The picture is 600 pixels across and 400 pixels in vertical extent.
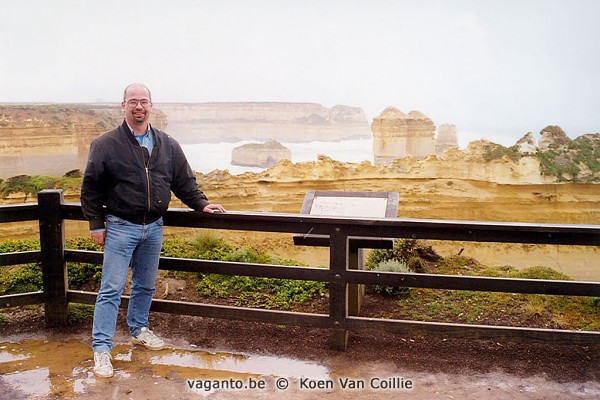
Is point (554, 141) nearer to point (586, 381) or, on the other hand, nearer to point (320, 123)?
point (320, 123)

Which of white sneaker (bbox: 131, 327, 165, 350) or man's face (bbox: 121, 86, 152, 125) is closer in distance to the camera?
man's face (bbox: 121, 86, 152, 125)

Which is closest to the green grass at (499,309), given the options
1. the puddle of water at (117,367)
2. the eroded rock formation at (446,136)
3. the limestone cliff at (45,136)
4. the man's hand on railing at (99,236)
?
the puddle of water at (117,367)

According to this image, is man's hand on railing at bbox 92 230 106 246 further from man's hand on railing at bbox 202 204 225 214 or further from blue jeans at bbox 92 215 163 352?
man's hand on railing at bbox 202 204 225 214

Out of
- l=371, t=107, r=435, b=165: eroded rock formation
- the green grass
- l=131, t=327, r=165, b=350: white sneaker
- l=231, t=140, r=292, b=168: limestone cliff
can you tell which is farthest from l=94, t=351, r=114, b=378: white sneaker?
l=231, t=140, r=292, b=168: limestone cliff

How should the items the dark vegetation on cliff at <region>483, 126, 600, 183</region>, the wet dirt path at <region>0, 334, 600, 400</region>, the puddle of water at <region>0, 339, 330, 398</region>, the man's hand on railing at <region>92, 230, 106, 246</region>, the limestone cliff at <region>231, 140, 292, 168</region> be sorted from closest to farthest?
the wet dirt path at <region>0, 334, 600, 400</region>
the puddle of water at <region>0, 339, 330, 398</region>
the man's hand on railing at <region>92, 230, 106, 246</region>
the dark vegetation on cliff at <region>483, 126, 600, 183</region>
the limestone cliff at <region>231, 140, 292, 168</region>

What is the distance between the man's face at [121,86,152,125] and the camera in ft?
14.8

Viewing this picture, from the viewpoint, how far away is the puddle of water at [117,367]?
4.43m

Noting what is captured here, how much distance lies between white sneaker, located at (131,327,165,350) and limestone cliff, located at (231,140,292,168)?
27098 millimetres

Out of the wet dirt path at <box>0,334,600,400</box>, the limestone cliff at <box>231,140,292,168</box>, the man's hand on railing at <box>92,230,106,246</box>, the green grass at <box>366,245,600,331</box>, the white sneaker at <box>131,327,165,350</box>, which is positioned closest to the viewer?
the wet dirt path at <box>0,334,600,400</box>

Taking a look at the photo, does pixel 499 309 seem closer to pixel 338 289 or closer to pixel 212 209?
pixel 338 289

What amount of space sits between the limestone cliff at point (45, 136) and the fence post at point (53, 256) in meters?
21.1

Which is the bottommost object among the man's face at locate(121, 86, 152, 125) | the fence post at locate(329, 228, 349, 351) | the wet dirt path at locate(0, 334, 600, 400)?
the wet dirt path at locate(0, 334, 600, 400)

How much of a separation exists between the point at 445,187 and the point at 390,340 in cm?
1914

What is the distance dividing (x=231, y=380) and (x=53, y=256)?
79.8 inches
